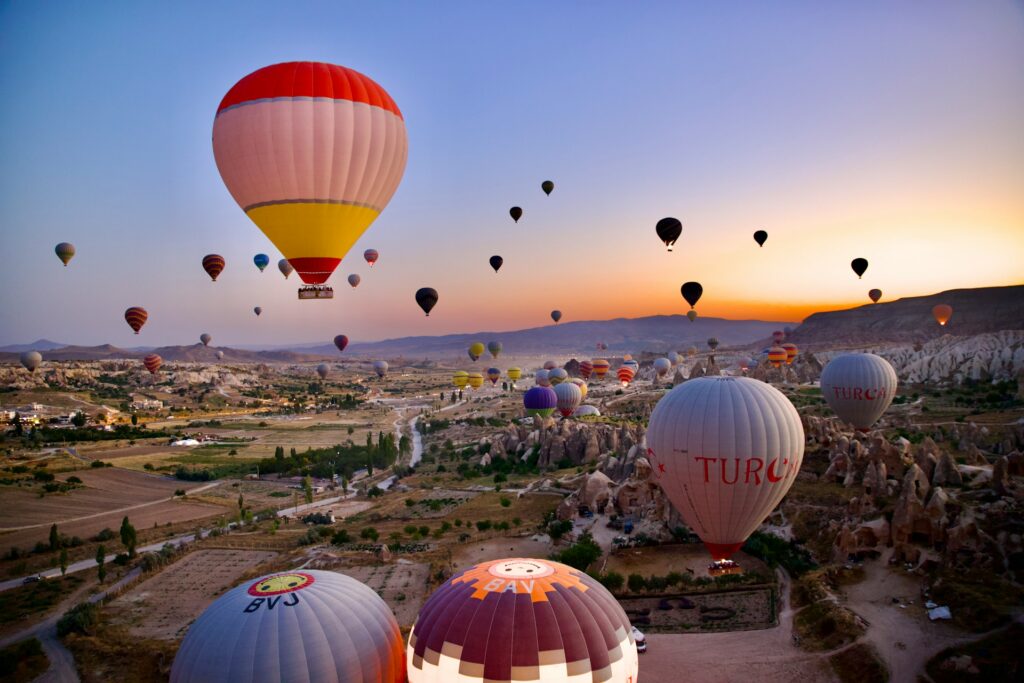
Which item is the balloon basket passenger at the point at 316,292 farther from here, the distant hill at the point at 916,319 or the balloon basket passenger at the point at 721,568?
the distant hill at the point at 916,319

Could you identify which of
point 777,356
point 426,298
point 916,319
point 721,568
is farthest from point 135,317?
point 916,319

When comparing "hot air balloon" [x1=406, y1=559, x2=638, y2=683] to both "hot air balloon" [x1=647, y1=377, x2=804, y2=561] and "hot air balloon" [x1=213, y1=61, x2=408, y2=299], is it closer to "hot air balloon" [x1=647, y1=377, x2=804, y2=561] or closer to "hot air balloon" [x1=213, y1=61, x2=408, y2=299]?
"hot air balloon" [x1=647, y1=377, x2=804, y2=561]

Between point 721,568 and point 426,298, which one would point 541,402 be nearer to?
point 426,298

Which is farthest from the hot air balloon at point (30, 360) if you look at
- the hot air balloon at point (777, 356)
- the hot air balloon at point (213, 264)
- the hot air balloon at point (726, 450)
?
the hot air balloon at point (777, 356)

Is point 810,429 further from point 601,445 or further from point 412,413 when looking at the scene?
point 412,413

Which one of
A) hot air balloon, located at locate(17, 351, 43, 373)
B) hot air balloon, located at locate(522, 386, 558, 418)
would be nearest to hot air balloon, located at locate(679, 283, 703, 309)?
hot air balloon, located at locate(522, 386, 558, 418)

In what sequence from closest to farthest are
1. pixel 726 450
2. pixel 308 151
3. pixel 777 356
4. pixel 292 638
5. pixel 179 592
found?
1. pixel 292 638
2. pixel 726 450
3. pixel 308 151
4. pixel 179 592
5. pixel 777 356

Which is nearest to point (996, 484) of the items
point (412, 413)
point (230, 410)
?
A: point (412, 413)
